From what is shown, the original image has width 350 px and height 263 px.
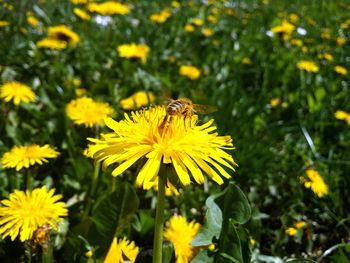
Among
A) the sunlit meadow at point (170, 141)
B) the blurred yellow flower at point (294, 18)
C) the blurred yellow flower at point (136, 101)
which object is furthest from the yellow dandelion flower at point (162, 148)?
the blurred yellow flower at point (294, 18)

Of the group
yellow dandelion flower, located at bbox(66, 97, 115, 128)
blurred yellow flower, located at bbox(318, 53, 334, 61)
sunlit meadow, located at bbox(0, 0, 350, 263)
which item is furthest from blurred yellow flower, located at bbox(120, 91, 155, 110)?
blurred yellow flower, located at bbox(318, 53, 334, 61)

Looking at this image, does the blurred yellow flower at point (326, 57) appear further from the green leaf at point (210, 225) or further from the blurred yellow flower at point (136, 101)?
the green leaf at point (210, 225)

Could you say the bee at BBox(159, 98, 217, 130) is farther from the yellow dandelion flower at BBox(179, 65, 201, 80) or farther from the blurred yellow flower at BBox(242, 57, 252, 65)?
the blurred yellow flower at BBox(242, 57, 252, 65)

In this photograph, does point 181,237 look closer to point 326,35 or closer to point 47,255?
point 47,255

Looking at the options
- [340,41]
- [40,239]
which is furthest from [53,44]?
[340,41]

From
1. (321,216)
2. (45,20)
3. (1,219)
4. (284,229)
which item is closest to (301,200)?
(321,216)

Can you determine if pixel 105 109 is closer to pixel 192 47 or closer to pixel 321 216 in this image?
pixel 321 216

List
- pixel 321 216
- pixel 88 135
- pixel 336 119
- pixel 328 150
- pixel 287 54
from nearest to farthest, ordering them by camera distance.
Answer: pixel 321 216 → pixel 88 135 → pixel 328 150 → pixel 336 119 → pixel 287 54
